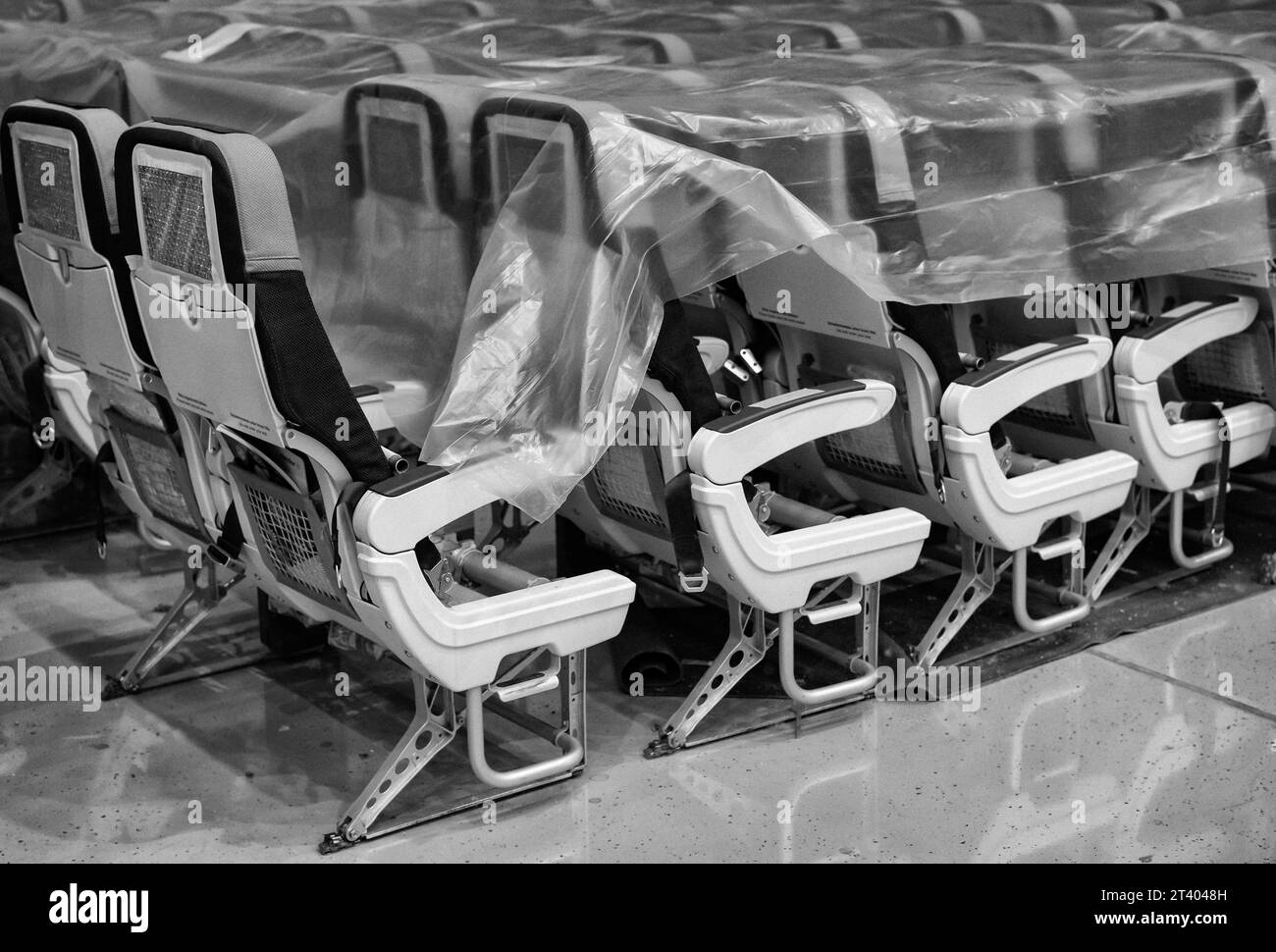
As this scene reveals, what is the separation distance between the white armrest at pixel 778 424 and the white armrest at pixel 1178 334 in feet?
2.92

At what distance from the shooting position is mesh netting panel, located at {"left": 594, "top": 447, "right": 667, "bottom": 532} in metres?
3.64

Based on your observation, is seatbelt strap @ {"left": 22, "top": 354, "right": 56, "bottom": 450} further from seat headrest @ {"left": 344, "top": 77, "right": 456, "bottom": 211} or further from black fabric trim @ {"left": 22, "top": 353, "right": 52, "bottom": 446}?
seat headrest @ {"left": 344, "top": 77, "right": 456, "bottom": 211}

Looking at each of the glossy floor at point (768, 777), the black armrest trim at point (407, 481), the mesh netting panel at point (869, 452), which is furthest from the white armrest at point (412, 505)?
the mesh netting panel at point (869, 452)

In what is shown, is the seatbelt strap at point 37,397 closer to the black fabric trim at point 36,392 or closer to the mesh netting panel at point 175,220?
the black fabric trim at point 36,392

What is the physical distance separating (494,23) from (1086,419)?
11.2 feet

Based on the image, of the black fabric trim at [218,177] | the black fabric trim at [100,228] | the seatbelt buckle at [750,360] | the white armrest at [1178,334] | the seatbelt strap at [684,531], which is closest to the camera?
the black fabric trim at [218,177]

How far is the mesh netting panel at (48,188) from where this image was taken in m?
3.48

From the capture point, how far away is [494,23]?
22.2ft

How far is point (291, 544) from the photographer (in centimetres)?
337

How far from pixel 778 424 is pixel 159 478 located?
4.59 ft

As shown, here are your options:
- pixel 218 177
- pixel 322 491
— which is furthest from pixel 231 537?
pixel 218 177

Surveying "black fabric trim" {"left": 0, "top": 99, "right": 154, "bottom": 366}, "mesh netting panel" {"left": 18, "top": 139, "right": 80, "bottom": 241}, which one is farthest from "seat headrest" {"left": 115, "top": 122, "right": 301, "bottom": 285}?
"mesh netting panel" {"left": 18, "top": 139, "right": 80, "bottom": 241}

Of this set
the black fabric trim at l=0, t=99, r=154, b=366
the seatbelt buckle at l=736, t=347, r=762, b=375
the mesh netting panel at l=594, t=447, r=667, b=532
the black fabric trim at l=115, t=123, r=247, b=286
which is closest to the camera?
the black fabric trim at l=115, t=123, r=247, b=286

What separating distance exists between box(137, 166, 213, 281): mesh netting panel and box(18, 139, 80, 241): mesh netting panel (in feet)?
1.19
